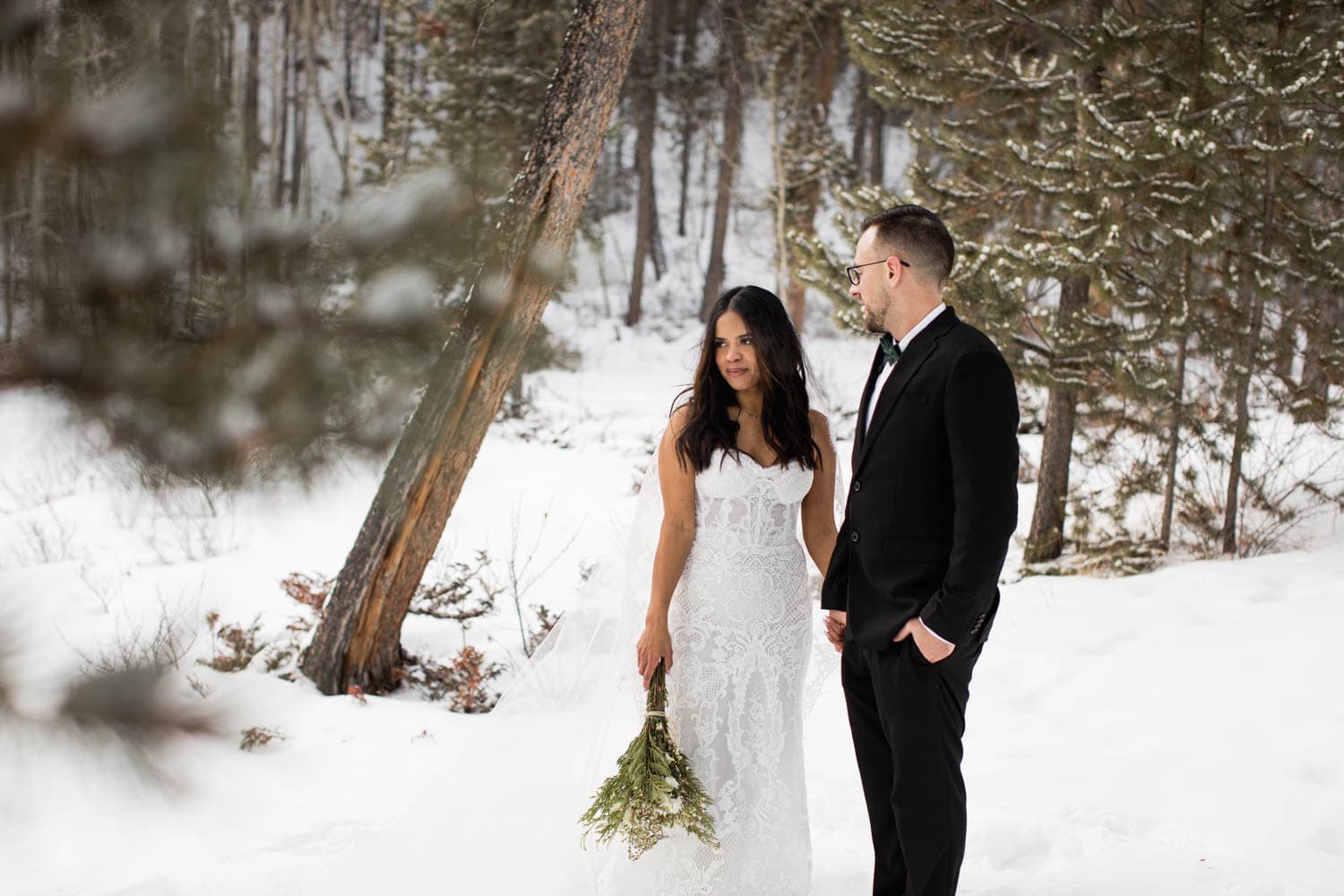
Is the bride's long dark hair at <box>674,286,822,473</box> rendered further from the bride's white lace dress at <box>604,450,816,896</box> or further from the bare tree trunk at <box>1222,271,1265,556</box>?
the bare tree trunk at <box>1222,271,1265,556</box>

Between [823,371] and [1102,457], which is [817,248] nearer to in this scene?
[1102,457]

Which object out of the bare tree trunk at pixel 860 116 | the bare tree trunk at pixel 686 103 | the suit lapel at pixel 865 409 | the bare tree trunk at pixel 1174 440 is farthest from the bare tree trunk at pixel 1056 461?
the bare tree trunk at pixel 860 116

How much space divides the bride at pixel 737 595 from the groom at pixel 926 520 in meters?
0.36

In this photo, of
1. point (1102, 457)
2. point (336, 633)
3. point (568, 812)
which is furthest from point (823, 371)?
point (568, 812)

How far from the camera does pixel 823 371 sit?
18.0 meters

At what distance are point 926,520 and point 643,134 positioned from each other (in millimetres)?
21015

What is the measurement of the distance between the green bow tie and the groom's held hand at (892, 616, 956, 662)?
766 millimetres

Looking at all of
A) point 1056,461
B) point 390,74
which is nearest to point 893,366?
point 1056,461

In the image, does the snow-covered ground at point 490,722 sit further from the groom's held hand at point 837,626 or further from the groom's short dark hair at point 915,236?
the groom's short dark hair at point 915,236

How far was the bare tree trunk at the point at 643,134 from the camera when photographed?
21.2 m

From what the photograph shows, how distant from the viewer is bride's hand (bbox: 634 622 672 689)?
3.02 m

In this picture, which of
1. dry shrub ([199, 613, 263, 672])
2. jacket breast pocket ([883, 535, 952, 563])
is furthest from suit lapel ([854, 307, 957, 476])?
dry shrub ([199, 613, 263, 672])

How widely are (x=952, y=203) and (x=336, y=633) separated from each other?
645 cm

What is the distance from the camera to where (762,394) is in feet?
10.1
